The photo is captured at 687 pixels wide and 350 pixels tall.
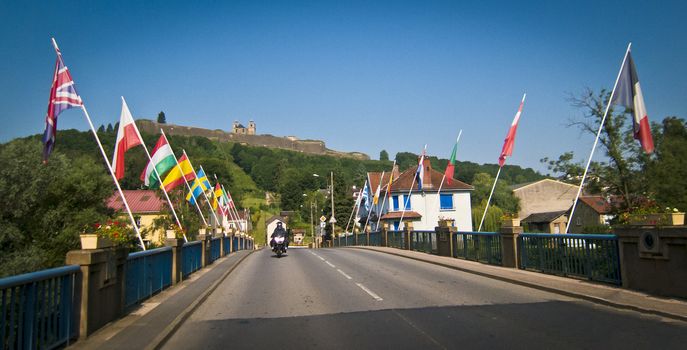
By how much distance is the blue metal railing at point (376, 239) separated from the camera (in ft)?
130

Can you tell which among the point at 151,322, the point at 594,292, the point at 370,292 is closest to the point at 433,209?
the point at 370,292

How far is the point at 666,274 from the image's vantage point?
413 inches

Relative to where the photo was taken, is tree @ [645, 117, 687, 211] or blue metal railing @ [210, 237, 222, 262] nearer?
blue metal railing @ [210, 237, 222, 262]

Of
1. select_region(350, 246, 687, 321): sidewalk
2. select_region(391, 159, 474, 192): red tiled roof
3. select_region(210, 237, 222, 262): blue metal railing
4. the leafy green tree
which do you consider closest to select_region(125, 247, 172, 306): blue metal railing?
select_region(350, 246, 687, 321): sidewalk

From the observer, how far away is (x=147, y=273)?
39.6ft

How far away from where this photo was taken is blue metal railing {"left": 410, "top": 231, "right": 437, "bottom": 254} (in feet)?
89.1

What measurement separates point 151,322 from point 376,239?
32302 mm

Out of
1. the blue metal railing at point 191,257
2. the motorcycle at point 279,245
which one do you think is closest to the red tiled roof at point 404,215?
the motorcycle at point 279,245

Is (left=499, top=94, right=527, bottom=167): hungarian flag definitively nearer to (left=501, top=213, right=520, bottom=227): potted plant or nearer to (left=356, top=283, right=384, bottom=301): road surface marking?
(left=501, top=213, right=520, bottom=227): potted plant

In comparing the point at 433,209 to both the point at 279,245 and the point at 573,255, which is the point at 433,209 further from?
the point at 573,255

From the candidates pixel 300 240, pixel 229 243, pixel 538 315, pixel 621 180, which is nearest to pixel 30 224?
pixel 229 243

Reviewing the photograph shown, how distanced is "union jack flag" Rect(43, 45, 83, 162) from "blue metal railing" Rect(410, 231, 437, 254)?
18.3 meters

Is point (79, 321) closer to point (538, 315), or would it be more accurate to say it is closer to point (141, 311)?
point (141, 311)

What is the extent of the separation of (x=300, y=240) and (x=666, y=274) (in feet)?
323
